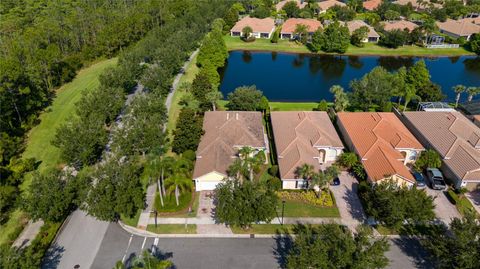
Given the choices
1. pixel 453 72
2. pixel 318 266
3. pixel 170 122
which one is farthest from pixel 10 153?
pixel 453 72

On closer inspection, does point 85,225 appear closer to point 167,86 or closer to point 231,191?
point 231,191

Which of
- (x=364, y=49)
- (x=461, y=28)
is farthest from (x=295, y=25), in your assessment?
(x=461, y=28)

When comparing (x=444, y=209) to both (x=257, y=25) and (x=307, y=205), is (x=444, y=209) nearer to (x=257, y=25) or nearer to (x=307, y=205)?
(x=307, y=205)

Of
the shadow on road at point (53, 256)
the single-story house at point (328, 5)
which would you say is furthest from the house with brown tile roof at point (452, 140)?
the single-story house at point (328, 5)

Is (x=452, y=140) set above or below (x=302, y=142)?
above

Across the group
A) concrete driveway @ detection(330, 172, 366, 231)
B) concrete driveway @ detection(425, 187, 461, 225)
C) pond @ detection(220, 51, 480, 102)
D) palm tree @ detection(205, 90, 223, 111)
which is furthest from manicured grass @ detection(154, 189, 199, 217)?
pond @ detection(220, 51, 480, 102)

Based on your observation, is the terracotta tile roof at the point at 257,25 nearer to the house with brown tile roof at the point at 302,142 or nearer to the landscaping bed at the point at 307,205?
the house with brown tile roof at the point at 302,142
